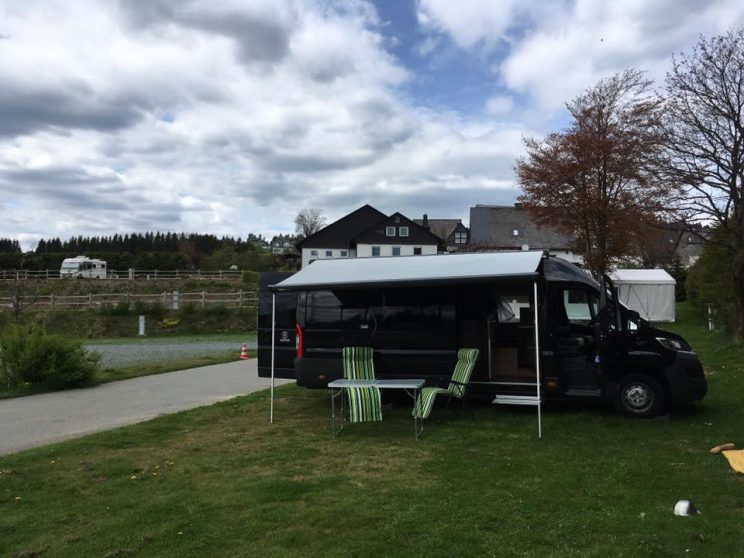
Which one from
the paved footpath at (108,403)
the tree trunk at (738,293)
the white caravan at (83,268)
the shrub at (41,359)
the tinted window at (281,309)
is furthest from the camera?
the white caravan at (83,268)

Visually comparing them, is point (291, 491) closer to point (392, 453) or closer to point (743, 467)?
point (392, 453)

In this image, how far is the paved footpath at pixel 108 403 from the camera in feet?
28.1

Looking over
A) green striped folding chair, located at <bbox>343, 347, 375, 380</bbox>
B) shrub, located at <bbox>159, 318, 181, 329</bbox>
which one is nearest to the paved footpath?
green striped folding chair, located at <bbox>343, 347, 375, 380</bbox>

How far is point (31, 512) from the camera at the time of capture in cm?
511

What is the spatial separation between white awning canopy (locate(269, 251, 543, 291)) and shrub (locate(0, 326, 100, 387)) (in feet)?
21.2

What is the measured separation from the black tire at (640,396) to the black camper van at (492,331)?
0.01 meters

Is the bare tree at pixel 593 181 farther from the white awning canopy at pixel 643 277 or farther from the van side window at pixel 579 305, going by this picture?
the van side window at pixel 579 305

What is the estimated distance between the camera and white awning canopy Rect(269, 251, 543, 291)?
7.68 metres

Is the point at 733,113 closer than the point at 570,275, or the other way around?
the point at 570,275

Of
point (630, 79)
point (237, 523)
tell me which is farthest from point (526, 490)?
point (630, 79)

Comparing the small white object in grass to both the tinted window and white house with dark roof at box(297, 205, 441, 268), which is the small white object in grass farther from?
white house with dark roof at box(297, 205, 441, 268)

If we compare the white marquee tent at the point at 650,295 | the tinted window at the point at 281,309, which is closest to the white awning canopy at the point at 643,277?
the white marquee tent at the point at 650,295

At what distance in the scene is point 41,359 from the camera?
12516mm

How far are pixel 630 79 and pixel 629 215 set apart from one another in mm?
6374
